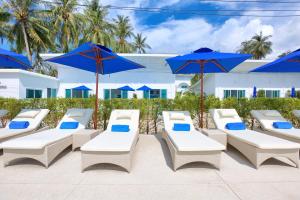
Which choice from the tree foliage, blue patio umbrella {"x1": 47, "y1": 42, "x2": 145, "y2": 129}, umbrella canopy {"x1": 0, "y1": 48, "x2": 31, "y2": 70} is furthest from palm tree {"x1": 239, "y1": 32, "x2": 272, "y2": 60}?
umbrella canopy {"x1": 0, "y1": 48, "x2": 31, "y2": 70}

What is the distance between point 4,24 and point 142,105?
22455 millimetres

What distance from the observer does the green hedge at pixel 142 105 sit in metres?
7.19

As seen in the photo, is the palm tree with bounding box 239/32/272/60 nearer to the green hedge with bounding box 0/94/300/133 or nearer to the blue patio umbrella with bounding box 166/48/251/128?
the green hedge with bounding box 0/94/300/133

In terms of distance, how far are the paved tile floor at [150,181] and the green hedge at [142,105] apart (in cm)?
289

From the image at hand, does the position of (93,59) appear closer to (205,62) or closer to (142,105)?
(142,105)

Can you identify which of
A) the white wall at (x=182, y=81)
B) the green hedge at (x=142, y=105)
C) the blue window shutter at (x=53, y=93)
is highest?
the white wall at (x=182, y=81)

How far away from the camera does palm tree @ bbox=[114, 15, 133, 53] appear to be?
106 ft

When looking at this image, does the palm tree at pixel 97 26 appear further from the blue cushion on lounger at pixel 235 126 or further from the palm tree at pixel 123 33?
the blue cushion on lounger at pixel 235 126

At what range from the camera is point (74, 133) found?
498 cm

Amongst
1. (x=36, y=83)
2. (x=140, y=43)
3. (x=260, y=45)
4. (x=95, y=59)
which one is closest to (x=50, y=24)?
(x=36, y=83)

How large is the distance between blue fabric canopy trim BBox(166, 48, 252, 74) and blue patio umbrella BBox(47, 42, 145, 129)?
1.28m

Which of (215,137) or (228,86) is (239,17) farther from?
(215,137)

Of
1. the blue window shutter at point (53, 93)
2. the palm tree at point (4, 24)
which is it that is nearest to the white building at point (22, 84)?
the blue window shutter at point (53, 93)

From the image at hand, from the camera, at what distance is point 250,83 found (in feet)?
54.2
